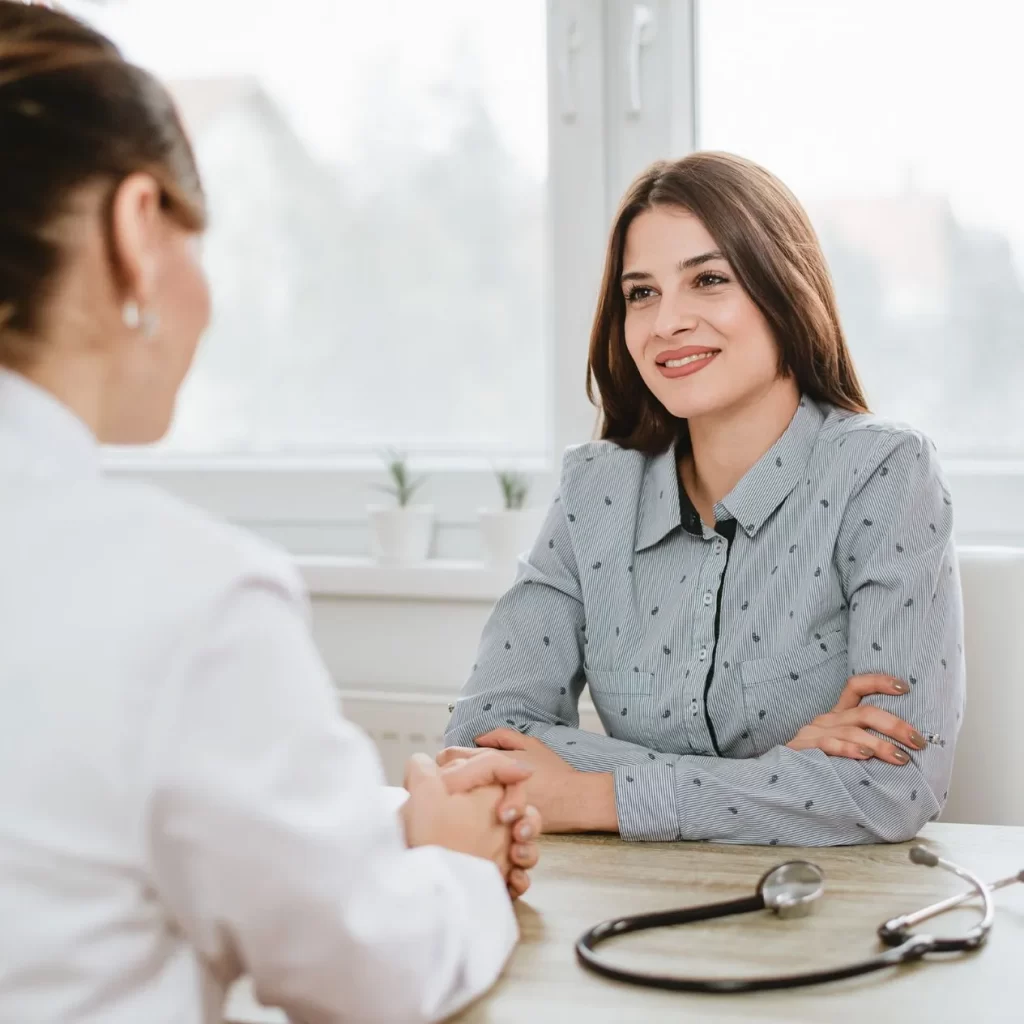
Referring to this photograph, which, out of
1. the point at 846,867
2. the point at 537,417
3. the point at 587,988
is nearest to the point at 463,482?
the point at 537,417

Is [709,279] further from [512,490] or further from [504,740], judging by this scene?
[512,490]

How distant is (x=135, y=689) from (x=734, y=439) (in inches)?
47.1

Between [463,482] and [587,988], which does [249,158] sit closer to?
[463,482]

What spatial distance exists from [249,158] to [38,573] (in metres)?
2.31

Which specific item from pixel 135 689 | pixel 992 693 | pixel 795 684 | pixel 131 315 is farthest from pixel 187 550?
pixel 992 693

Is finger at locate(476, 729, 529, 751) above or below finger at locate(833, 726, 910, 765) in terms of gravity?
below

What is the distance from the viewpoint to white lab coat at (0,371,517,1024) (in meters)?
0.63

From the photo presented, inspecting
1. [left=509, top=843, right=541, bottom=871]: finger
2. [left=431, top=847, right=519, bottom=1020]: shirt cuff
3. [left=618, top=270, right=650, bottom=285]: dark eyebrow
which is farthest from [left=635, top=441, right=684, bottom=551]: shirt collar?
[left=431, top=847, right=519, bottom=1020]: shirt cuff

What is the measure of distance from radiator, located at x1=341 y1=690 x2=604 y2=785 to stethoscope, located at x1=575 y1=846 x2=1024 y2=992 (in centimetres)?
144

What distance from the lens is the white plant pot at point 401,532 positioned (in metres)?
2.50

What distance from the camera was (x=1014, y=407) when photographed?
2260 millimetres

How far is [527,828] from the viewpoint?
3.66 ft

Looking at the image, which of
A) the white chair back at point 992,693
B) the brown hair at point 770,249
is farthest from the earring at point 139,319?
the white chair back at point 992,693

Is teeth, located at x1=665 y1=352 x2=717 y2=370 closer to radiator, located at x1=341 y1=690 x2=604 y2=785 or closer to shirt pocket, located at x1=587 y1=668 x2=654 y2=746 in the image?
shirt pocket, located at x1=587 y1=668 x2=654 y2=746
